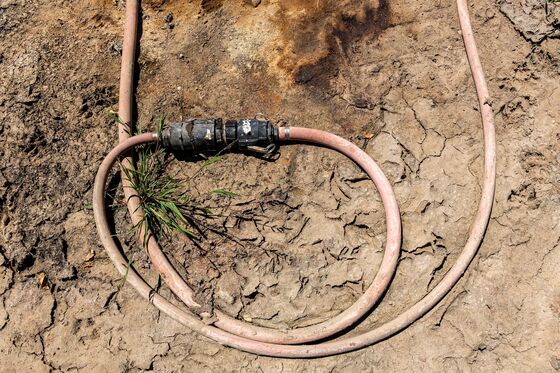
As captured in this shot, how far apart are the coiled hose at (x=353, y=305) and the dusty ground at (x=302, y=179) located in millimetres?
89

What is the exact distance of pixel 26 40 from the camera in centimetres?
325

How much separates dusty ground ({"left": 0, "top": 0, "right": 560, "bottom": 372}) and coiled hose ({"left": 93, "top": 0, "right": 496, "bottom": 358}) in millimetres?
89

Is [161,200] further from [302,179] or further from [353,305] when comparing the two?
[353,305]

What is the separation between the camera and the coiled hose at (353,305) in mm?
2525

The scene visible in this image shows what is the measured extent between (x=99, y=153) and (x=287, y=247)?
4.26 ft

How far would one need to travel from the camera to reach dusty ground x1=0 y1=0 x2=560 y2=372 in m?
2.59

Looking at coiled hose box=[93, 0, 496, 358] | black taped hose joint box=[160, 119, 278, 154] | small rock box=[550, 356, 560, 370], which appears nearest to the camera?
small rock box=[550, 356, 560, 370]

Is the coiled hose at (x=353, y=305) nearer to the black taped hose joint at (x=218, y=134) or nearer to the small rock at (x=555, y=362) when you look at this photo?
the black taped hose joint at (x=218, y=134)

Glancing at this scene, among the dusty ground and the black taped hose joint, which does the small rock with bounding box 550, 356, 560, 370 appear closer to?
the dusty ground

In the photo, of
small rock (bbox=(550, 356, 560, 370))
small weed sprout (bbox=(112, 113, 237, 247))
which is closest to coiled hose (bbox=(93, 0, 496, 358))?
small weed sprout (bbox=(112, 113, 237, 247))

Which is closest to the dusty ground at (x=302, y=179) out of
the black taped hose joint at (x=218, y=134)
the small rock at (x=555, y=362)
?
the small rock at (x=555, y=362)

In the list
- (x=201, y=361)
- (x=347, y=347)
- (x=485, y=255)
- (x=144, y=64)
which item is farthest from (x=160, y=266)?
(x=485, y=255)

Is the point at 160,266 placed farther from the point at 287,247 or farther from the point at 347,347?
the point at 347,347

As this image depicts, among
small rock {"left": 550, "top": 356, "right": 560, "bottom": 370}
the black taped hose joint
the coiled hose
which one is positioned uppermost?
the black taped hose joint
